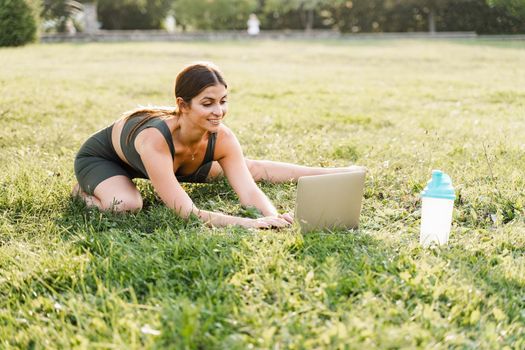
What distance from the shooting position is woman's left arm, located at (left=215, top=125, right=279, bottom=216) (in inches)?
146

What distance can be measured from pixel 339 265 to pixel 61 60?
43.4 ft

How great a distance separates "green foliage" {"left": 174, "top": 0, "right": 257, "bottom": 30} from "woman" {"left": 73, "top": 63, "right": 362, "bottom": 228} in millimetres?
28358

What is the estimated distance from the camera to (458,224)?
346 cm

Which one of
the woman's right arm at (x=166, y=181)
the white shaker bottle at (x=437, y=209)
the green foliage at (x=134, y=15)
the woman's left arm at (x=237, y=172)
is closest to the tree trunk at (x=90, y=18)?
Answer: the green foliage at (x=134, y=15)

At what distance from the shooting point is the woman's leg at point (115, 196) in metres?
3.63

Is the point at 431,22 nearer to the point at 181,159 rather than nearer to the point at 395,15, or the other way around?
the point at 395,15

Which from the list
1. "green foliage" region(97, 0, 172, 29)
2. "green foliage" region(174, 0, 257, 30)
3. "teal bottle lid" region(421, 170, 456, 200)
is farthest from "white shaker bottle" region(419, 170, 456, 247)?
"green foliage" region(97, 0, 172, 29)

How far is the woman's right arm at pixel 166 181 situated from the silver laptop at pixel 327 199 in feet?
1.20

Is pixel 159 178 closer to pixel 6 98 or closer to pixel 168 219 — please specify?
pixel 168 219

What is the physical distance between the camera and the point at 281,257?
281cm

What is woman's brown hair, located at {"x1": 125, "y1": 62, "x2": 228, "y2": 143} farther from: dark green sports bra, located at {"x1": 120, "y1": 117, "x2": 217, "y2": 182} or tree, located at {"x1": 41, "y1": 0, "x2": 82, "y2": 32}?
tree, located at {"x1": 41, "y1": 0, "x2": 82, "y2": 32}

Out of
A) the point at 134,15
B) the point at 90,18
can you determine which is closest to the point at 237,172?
the point at 90,18

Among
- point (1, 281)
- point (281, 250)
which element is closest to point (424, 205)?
point (281, 250)

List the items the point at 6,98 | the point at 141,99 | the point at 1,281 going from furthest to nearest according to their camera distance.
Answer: the point at 141,99
the point at 6,98
the point at 1,281
